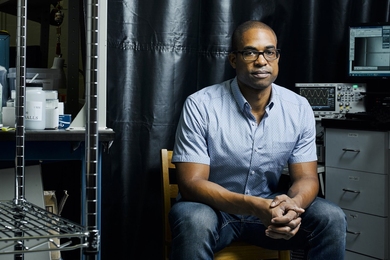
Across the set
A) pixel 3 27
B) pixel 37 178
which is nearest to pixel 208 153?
pixel 37 178

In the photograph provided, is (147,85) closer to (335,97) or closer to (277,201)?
(335,97)

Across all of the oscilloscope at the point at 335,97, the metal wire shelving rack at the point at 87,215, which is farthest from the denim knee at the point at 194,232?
the oscilloscope at the point at 335,97

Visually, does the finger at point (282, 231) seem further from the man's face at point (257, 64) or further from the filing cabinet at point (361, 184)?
the filing cabinet at point (361, 184)

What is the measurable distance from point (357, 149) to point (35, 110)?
1.46 meters

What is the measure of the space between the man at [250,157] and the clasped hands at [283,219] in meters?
0.01

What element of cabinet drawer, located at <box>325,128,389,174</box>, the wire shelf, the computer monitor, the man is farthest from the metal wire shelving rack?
the computer monitor

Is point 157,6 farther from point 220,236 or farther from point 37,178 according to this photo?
point 220,236

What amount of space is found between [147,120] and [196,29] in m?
0.48

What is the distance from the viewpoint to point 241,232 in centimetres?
221

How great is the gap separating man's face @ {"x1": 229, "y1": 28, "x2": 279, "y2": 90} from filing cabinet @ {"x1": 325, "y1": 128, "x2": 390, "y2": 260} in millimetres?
765

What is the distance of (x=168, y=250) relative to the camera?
2467mm

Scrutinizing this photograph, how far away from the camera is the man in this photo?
2.11 metres

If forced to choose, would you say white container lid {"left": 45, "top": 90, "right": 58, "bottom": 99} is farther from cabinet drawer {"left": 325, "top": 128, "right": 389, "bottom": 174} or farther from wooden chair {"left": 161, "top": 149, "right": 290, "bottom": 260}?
cabinet drawer {"left": 325, "top": 128, "right": 389, "bottom": 174}

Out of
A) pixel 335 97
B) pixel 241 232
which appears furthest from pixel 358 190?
pixel 241 232
